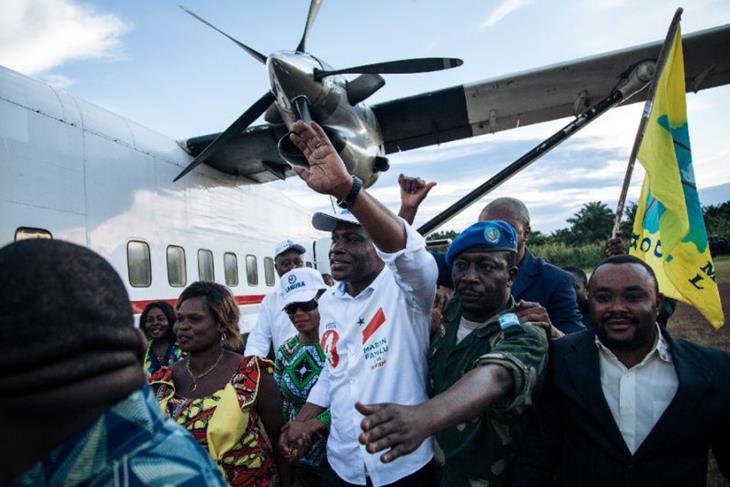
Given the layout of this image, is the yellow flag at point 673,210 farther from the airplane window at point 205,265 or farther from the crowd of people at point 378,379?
the airplane window at point 205,265

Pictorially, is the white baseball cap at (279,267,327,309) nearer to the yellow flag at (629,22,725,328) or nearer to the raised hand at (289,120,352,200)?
the raised hand at (289,120,352,200)

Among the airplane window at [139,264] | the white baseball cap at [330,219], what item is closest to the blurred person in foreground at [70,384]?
the white baseball cap at [330,219]

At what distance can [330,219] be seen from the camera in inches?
106

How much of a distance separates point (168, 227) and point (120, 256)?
108cm

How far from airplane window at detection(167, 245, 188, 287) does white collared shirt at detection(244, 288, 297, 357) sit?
9.07ft

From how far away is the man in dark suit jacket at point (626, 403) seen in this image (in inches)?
70.8

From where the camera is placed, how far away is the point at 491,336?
A: 6.64 feet

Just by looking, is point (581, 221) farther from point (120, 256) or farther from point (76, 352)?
point (76, 352)

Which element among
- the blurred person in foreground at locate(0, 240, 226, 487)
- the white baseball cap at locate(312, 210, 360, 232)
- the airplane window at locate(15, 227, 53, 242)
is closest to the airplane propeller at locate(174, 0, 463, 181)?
the airplane window at locate(15, 227, 53, 242)

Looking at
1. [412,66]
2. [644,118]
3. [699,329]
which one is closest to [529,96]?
[412,66]

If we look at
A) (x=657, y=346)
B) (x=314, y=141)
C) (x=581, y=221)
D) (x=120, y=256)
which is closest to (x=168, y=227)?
(x=120, y=256)

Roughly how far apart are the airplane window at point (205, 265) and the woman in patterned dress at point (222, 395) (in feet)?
16.4

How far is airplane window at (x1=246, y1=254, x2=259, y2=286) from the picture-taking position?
9.02 m

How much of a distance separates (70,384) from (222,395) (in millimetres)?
1782
